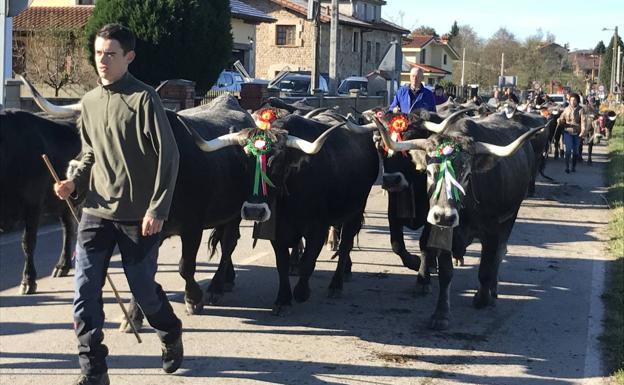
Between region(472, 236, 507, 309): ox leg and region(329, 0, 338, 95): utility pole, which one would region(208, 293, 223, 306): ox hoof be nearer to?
region(472, 236, 507, 309): ox leg

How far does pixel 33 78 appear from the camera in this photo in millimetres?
26297

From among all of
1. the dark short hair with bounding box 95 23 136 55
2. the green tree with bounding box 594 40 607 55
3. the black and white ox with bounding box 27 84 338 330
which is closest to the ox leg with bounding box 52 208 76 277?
the black and white ox with bounding box 27 84 338 330

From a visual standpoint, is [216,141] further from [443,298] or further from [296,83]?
[296,83]

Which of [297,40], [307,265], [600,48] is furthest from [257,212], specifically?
[600,48]

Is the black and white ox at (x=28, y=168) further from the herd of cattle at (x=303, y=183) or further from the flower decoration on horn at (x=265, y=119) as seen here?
the flower decoration on horn at (x=265, y=119)

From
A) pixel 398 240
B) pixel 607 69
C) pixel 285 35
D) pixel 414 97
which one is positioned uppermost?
pixel 607 69

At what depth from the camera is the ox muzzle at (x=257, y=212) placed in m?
7.21

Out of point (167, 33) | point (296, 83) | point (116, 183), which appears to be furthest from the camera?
point (296, 83)

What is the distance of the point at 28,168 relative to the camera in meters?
8.34

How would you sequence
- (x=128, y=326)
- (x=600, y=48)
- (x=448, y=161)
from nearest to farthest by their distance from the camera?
(x=128, y=326) → (x=448, y=161) → (x=600, y=48)

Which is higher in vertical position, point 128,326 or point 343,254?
point 343,254

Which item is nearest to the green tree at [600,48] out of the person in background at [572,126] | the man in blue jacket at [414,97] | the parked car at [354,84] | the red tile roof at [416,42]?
the red tile roof at [416,42]

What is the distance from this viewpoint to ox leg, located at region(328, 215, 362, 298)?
8.73m

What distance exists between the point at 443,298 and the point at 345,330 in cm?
90
